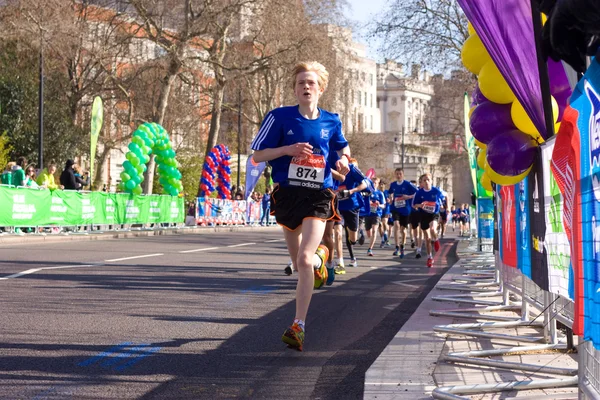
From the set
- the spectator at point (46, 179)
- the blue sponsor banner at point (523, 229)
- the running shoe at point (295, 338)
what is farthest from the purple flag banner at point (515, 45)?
the spectator at point (46, 179)

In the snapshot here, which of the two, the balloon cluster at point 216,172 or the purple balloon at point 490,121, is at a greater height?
the balloon cluster at point 216,172

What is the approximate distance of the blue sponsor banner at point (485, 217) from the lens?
21.5 m

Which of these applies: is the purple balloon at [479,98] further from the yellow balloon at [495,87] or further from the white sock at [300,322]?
the white sock at [300,322]

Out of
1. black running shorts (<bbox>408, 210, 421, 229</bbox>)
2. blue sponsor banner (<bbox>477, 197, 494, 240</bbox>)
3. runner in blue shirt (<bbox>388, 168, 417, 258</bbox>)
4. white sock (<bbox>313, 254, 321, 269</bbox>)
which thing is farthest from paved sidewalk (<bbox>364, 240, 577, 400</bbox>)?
runner in blue shirt (<bbox>388, 168, 417, 258</bbox>)

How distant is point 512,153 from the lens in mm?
6691

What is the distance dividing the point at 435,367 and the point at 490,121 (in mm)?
2465

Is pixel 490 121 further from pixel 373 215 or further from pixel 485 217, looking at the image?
pixel 373 215

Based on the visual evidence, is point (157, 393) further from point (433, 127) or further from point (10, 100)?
Result: point (433, 127)

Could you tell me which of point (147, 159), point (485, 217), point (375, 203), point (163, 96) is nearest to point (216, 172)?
point (163, 96)

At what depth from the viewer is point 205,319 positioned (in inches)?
325

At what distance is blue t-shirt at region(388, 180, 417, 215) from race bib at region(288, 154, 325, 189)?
15.2 meters

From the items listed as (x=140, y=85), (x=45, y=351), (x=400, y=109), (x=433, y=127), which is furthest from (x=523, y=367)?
(x=400, y=109)

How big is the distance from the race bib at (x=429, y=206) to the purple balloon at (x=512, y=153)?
1193 cm

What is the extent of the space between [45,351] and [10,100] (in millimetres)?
42088
